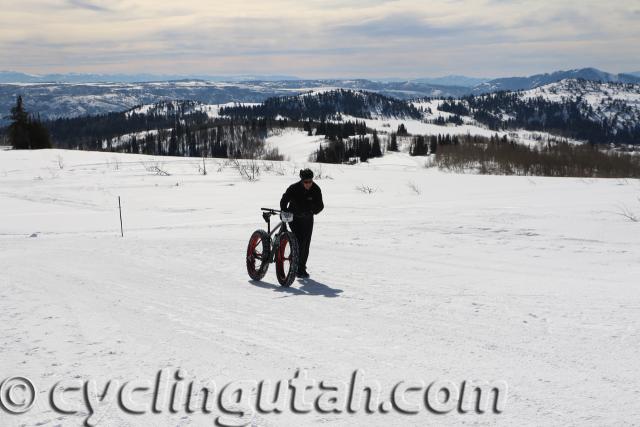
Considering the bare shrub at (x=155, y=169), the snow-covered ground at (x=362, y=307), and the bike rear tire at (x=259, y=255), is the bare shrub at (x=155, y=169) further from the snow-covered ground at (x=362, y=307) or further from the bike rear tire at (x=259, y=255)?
the bike rear tire at (x=259, y=255)

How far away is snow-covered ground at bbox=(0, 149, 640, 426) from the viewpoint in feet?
13.8

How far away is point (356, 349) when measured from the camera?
16.1 ft

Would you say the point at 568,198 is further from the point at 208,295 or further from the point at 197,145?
the point at 197,145

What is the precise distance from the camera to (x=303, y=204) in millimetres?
8094

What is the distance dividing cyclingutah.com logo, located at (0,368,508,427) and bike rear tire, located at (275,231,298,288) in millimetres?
3586

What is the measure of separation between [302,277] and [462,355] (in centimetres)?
406

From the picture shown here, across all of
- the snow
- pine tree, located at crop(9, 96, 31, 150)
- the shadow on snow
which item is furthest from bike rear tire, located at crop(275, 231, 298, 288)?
the snow

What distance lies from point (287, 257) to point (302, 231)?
494 millimetres

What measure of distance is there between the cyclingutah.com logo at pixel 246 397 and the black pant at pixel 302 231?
4077mm

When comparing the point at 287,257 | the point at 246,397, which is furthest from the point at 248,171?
the point at 246,397

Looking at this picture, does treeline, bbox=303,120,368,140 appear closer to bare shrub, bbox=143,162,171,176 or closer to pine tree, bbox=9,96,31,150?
pine tree, bbox=9,96,31,150

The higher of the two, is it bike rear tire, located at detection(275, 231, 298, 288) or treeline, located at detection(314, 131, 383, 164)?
treeline, located at detection(314, 131, 383, 164)

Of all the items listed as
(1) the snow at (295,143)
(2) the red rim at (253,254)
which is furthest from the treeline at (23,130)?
(1) the snow at (295,143)

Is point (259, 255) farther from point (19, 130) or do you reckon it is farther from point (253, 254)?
→ point (19, 130)
